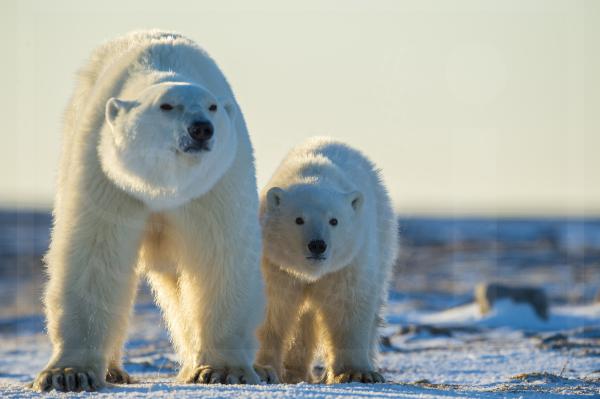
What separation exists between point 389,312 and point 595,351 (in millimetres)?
4317

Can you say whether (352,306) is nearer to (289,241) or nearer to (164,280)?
(289,241)

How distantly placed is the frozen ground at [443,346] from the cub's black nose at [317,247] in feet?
3.12

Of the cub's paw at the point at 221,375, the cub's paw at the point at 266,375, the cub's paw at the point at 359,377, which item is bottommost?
the cub's paw at the point at 359,377

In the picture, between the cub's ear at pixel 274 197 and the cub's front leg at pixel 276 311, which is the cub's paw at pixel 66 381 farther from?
the cub's ear at pixel 274 197

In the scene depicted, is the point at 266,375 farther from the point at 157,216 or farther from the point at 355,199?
the point at 355,199

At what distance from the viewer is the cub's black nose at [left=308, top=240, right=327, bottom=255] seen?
247 inches

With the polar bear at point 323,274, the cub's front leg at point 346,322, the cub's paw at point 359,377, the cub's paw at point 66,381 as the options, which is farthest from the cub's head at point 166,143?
the cub's paw at point 359,377

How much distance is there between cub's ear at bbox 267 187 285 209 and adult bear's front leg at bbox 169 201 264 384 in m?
1.04

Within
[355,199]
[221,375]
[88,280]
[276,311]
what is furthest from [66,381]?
[355,199]

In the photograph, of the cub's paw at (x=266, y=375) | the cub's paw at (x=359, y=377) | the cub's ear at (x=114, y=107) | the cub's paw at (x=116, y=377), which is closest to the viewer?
the cub's ear at (x=114, y=107)

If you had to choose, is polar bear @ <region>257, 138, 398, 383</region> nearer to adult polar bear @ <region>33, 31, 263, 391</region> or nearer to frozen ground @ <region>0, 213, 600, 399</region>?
frozen ground @ <region>0, 213, 600, 399</region>

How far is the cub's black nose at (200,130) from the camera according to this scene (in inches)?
187

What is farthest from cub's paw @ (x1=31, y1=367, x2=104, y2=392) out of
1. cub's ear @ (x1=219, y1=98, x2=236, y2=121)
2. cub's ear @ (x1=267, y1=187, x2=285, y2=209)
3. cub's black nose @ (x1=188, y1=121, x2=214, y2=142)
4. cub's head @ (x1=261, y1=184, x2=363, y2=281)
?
cub's ear @ (x1=267, y1=187, x2=285, y2=209)

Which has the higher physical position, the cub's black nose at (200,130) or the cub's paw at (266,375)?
the cub's black nose at (200,130)
